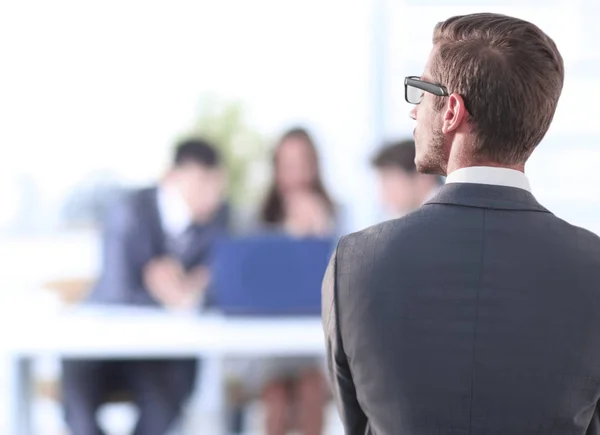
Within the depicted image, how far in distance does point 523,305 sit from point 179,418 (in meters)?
2.73

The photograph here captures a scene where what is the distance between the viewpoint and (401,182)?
3.14 m

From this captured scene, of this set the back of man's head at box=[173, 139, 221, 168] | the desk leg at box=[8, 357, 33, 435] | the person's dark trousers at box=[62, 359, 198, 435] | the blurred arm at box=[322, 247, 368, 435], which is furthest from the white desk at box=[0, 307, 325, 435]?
the blurred arm at box=[322, 247, 368, 435]

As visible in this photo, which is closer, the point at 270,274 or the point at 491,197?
the point at 491,197

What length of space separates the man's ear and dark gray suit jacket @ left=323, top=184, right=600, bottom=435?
10 centimetres

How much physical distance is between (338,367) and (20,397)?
227cm

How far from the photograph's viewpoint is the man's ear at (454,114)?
39.6 inches

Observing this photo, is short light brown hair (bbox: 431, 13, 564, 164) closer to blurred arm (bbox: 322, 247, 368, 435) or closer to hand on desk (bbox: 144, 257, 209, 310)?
blurred arm (bbox: 322, 247, 368, 435)

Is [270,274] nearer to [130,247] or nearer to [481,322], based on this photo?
[130,247]

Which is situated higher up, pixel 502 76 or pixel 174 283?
pixel 502 76

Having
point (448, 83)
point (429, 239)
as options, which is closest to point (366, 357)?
point (429, 239)

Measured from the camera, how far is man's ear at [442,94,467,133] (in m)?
1.00

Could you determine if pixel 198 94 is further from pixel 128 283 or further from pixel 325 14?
pixel 128 283

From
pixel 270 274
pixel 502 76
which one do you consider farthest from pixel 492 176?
pixel 270 274

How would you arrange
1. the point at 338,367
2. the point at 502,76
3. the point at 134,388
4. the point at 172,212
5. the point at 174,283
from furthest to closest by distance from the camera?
the point at 172,212
the point at 174,283
the point at 134,388
the point at 338,367
the point at 502,76
